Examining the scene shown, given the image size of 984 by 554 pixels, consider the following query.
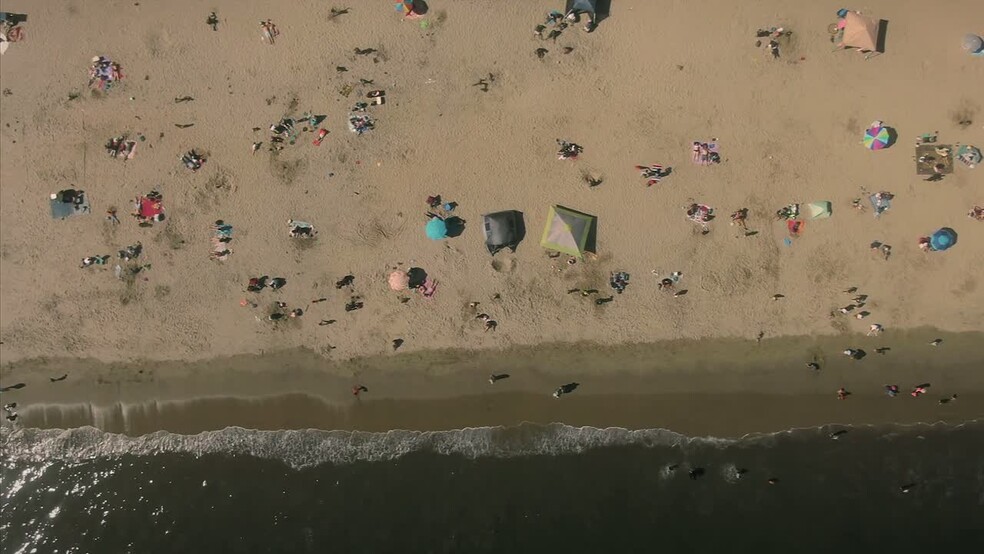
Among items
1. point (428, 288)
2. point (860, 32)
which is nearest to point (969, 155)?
point (860, 32)

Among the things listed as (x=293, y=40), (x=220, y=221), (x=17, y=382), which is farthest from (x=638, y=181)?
(x=17, y=382)

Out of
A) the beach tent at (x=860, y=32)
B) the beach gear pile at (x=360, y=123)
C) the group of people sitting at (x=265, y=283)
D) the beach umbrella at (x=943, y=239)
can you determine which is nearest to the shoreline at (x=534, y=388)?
the group of people sitting at (x=265, y=283)

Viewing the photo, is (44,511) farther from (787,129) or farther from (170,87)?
(787,129)

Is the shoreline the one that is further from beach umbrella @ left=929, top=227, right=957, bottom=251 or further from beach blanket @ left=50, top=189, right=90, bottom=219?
beach blanket @ left=50, top=189, right=90, bottom=219

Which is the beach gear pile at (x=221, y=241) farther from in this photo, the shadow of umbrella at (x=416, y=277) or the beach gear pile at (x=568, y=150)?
the beach gear pile at (x=568, y=150)

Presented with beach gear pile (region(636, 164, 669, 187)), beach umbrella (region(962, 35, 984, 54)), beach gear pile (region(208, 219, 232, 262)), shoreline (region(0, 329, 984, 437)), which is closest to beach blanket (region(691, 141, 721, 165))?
beach gear pile (region(636, 164, 669, 187))

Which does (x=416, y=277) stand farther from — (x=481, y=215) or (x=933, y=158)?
(x=933, y=158)

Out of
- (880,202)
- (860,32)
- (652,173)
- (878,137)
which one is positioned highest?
(860,32)
